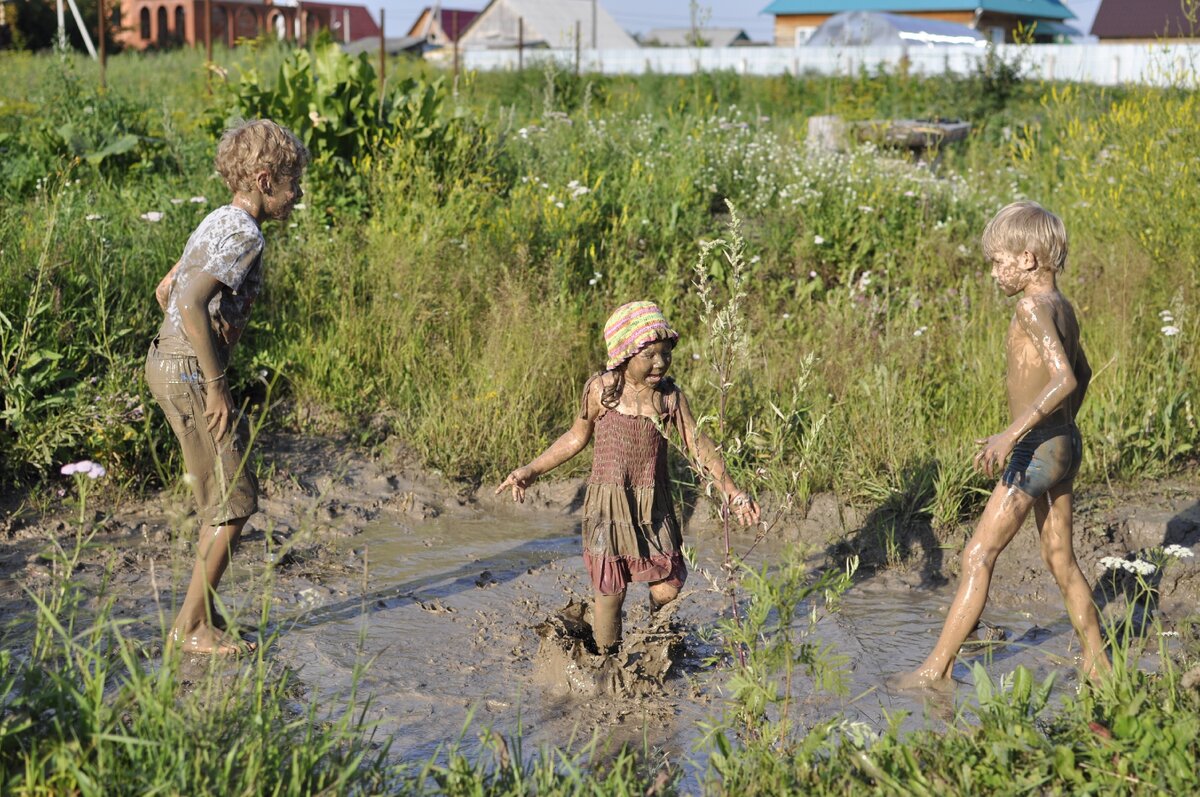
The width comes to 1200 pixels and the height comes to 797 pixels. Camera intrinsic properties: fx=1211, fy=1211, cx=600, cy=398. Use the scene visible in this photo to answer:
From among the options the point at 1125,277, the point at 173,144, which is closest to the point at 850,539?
the point at 1125,277

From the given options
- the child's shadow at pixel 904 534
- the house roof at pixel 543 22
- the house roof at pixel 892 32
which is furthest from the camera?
the house roof at pixel 543 22

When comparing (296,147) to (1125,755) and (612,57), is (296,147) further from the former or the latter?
(612,57)

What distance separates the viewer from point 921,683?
426cm

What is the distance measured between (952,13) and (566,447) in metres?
41.2

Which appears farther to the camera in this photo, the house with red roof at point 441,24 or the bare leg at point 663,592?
the house with red roof at point 441,24

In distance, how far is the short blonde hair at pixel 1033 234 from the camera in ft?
13.4

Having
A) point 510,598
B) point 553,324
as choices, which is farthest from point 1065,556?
point 553,324

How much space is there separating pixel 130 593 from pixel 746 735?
270cm

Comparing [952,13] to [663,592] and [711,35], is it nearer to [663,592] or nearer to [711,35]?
[711,35]

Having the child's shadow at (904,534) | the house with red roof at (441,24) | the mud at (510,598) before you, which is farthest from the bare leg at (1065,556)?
the house with red roof at (441,24)

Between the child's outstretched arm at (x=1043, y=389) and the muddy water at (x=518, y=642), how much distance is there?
0.65 metres

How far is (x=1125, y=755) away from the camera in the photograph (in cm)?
306

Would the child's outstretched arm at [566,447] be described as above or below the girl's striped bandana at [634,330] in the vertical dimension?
below

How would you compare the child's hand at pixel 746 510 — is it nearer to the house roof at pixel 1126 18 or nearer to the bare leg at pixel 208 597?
the bare leg at pixel 208 597
